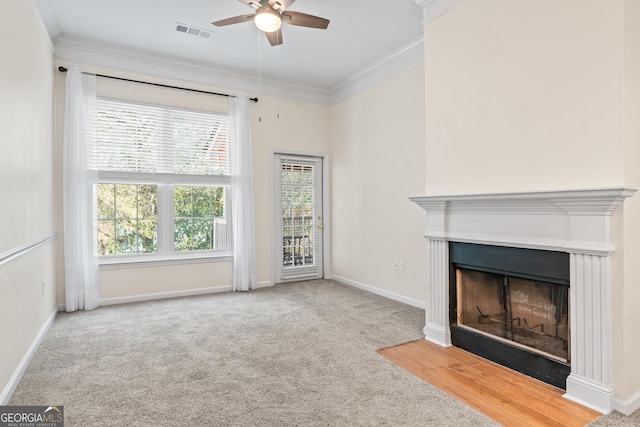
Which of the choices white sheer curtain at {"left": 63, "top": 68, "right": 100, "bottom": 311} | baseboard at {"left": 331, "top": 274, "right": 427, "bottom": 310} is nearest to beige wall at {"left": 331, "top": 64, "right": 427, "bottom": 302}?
baseboard at {"left": 331, "top": 274, "right": 427, "bottom": 310}

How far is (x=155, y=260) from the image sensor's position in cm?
442

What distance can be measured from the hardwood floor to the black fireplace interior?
10 centimetres

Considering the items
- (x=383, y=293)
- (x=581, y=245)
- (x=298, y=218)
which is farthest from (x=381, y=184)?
(x=581, y=245)

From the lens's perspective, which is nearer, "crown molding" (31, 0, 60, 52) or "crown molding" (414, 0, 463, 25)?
"crown molding" (414, 0, 463, 25)

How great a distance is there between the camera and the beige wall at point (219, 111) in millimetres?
4188

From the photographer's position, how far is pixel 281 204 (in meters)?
5.38

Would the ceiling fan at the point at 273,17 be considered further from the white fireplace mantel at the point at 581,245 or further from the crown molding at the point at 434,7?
the white fireplace mantel at the point at 581,245

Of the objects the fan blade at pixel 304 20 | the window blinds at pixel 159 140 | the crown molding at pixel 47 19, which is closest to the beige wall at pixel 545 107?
the fan blade at pixel 304 20

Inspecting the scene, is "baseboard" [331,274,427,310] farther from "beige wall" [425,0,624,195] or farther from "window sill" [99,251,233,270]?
"window sill" [99,251,233,270]

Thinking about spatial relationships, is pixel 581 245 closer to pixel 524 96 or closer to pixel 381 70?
pixel 524 96

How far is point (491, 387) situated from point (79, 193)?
4.28 m

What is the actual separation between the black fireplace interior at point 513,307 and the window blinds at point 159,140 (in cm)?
331

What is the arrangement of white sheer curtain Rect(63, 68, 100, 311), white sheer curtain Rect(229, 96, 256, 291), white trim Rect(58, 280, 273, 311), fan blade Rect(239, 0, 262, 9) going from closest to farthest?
fan blade Rect(239, 0, 262, 9) < white sheer curtain Rect(63, 68, 100, 311) < white trim Rect(58, 280, 273, 311) < white sheer curtain Rect(229, 96, 256, 291)

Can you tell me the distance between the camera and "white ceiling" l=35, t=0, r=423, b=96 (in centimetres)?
328
